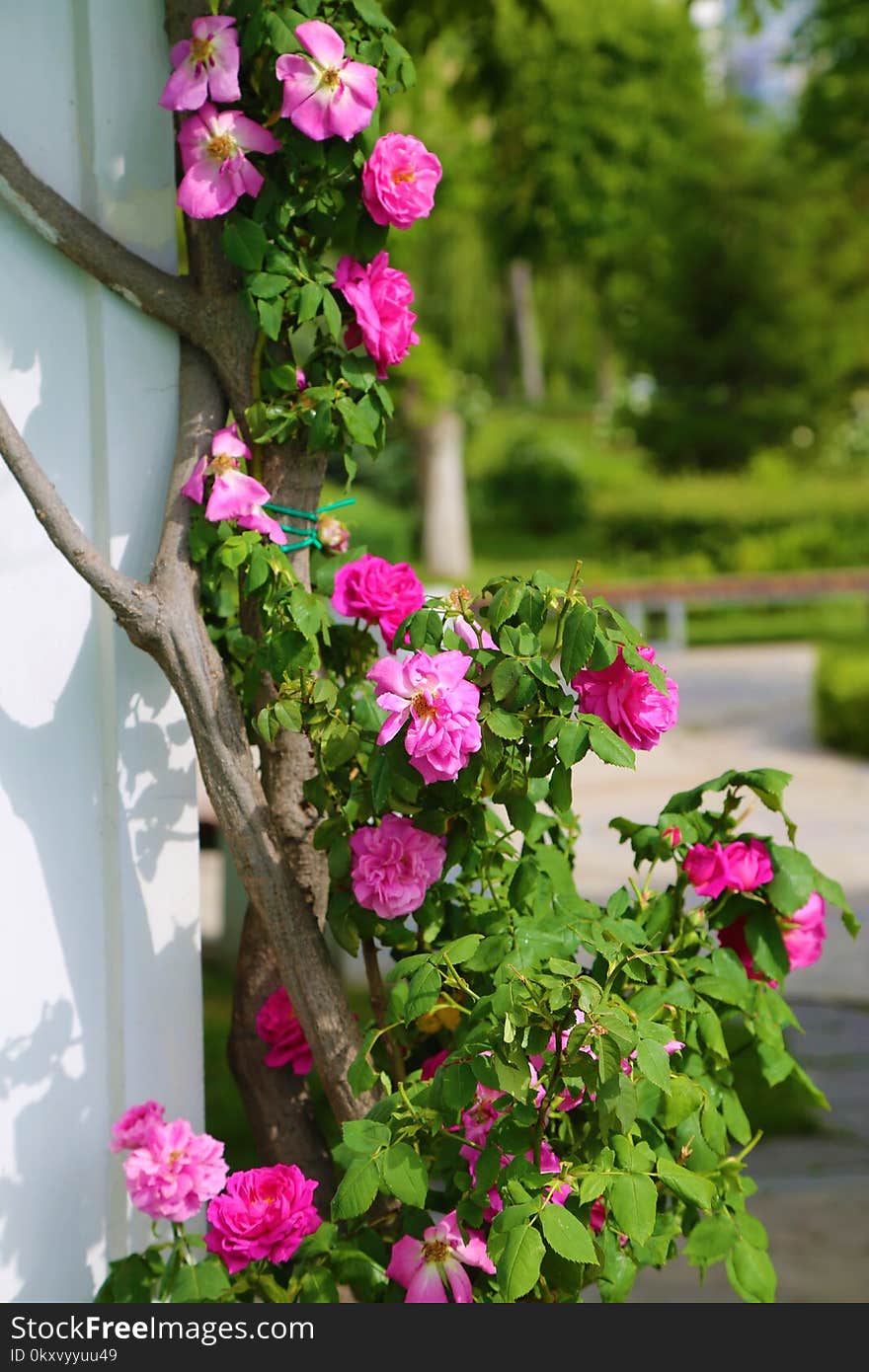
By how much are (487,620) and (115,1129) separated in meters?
0.68

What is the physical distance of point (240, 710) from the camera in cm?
172

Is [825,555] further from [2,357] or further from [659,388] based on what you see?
[2,357]

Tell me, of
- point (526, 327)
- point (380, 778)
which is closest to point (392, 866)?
point (380, 778)

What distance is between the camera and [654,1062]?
143 centimetres

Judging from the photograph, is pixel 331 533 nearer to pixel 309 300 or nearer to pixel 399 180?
pixel 309 300

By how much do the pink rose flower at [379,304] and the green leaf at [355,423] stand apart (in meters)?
0.08

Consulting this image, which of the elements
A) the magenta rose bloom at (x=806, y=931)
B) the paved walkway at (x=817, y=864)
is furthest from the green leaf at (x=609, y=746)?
the paved walkway at (x=817, y=864)

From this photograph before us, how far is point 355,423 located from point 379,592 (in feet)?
0.64

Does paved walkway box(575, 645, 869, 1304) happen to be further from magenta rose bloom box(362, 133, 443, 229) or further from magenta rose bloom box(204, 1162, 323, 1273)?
magenta rose bloom box(362, 133, 443, 229)

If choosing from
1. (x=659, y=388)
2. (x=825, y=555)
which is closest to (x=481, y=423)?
(x=659, y=388)

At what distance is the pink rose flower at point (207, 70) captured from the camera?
162 centimetres

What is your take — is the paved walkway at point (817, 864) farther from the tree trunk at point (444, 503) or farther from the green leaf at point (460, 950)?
the tree trunk at point (444, 503)

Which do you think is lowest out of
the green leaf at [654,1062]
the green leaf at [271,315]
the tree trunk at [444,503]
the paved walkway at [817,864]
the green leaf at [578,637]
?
the paved walkway at [817,864]

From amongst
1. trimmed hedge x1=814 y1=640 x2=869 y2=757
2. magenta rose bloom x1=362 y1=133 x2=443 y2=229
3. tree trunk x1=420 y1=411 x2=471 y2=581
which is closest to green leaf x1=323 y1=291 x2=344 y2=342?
magenta rose bloom x1=362 y1=133 x2=443 y2=229
